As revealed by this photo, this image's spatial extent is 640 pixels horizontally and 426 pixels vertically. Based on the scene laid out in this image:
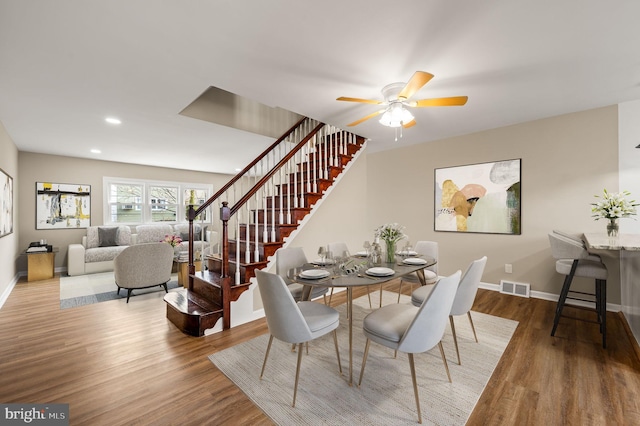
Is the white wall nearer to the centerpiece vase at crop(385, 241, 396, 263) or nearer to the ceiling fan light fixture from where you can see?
the centerpiece vase at crop(385, 241, 396, 263)

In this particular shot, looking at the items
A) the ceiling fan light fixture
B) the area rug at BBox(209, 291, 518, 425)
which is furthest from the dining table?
the ceiling fan light fixture

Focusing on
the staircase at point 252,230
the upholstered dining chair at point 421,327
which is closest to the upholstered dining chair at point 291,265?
the staircase at point 252,230

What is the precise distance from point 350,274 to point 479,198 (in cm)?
311

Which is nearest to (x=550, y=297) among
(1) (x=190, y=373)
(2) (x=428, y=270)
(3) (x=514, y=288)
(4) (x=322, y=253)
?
(3) (x=514, y=288)

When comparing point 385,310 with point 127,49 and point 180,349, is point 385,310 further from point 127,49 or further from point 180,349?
point 127,49

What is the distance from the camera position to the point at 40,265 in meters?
4.89

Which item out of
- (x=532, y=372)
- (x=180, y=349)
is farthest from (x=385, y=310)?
(x=180, y=349)

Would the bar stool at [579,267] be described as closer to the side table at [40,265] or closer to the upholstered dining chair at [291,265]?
the upholstered dining chair at [291,265]

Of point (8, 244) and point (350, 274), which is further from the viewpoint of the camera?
point (8, 244)

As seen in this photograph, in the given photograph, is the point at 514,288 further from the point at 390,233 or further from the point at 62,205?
the point at 62,205

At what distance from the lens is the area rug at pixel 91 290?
12.5ft

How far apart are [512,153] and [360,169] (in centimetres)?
222

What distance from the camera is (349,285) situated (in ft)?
6.26

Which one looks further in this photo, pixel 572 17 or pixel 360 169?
pixel 360 169
